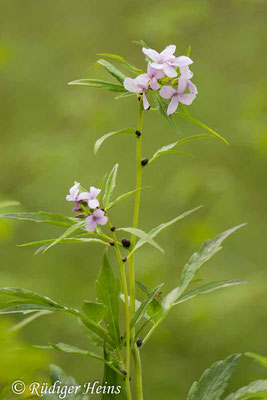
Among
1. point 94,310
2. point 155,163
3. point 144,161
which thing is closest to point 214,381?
point 94,310

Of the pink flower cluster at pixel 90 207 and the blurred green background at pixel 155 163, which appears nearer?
the pink flower cluster at pixel 90 207

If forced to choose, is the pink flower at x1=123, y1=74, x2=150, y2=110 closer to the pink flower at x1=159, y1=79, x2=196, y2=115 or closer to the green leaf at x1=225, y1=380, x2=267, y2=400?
the pink flower at x1=159, y1=79, x2=196, y2=115

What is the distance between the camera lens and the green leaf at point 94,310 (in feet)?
2.25

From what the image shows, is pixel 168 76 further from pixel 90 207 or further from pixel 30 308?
pixel 30 308

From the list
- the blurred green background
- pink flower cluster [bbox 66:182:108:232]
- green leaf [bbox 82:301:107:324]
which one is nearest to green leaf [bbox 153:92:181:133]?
pink flower cluster [bbox 66:182:108:232]

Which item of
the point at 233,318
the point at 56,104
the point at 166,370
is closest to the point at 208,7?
the point at 56,104

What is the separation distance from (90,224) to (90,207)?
0.06 ft

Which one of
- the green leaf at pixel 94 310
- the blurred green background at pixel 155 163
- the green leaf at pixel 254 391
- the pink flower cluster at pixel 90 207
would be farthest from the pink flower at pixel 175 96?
the blurred green background at pixel 155 163

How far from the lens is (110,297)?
0.73 metres

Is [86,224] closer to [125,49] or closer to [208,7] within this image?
[208,7]

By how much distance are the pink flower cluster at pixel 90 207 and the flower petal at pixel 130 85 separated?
119 mm

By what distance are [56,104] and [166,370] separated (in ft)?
4.76

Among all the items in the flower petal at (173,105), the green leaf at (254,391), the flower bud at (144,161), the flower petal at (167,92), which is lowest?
the green leaf at (254,391)

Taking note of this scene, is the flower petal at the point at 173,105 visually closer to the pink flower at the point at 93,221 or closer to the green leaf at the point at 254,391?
the pink flower at the point at 93,221
